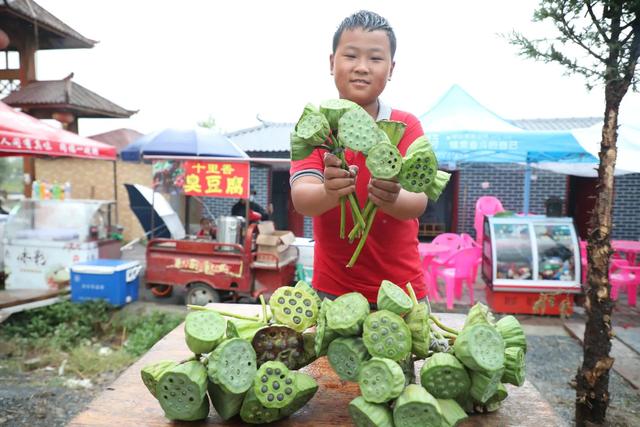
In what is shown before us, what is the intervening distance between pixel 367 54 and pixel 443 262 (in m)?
5.15

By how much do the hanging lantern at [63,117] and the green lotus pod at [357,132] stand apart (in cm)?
962

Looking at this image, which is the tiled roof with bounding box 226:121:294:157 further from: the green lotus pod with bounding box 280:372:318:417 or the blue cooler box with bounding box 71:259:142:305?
the green lotus pod with bounding box 280:372:318:417

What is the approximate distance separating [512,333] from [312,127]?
2.66 ft

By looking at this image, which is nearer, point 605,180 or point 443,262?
point 605,180

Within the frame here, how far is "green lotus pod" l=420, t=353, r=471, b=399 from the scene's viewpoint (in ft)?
3.49

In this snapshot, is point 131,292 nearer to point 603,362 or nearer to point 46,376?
point 46,376

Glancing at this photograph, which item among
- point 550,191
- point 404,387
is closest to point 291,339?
point 404,387

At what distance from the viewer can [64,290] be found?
5875 mm

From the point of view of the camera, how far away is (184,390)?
1.08m

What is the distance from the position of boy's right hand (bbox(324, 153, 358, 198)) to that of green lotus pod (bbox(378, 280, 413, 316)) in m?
0.28

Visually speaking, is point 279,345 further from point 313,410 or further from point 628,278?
point 628,278

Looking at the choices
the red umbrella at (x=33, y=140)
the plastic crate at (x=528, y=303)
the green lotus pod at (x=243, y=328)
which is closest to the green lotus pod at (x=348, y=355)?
the green lotus pod at (x=243, y=328)

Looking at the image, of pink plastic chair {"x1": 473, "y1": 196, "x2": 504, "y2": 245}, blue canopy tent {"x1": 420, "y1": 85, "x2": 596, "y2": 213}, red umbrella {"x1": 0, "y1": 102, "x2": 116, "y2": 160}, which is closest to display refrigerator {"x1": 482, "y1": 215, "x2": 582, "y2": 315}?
blue canopy tent {"x1": 420, "y1": 85, "x2": 596, "y2": 213}

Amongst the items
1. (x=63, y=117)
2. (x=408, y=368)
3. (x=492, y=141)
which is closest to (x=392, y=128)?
(x=408, y=368)
